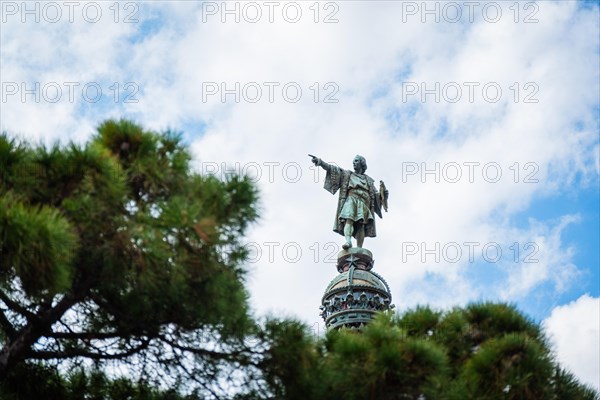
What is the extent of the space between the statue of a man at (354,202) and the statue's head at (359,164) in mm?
121

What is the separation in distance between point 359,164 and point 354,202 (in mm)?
785

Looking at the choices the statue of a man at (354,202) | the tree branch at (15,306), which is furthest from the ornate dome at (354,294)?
the tree branch at (15,306)

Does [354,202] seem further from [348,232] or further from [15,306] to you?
[15,306]

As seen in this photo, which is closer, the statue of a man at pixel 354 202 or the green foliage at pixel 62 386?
the green foliage at pixel 62 386

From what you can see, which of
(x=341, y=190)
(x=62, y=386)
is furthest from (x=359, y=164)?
(x=62, y=386)

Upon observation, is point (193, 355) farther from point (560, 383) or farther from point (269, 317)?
point (560, 383)

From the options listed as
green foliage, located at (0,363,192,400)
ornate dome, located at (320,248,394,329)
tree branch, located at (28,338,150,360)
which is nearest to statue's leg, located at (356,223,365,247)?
ornate dome, located at (320,248,394,329)

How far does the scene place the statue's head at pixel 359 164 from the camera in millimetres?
14867

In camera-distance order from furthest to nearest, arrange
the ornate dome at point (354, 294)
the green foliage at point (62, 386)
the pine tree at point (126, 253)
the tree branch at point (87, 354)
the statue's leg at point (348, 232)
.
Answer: the statue's leg at point (348, 232) < the ornate dome at point (354, 294) < the green foliage at point (62, 386) < the tree branch at point (87, 354) < the pine tree at point (126, 253)

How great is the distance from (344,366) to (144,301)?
1.73 m

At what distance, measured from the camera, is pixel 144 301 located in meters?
7.53

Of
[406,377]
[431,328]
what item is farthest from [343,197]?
[406,377]

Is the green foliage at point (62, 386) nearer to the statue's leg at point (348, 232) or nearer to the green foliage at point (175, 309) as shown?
the green foliage at point (175, 309)

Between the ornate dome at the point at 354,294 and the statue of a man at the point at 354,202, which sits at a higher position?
the statue of a man at the point at 354,202
